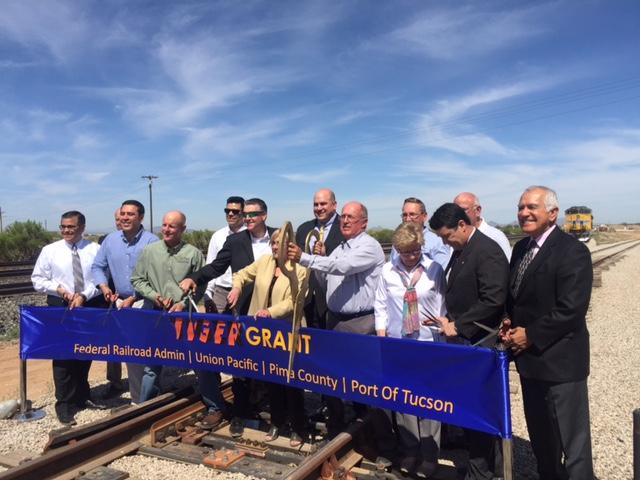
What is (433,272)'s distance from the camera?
405cm

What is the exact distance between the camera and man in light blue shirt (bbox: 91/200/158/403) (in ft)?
19.0

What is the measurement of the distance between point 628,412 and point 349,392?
140 inches

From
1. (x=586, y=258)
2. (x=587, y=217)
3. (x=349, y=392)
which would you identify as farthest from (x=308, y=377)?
(x=587, y=217)

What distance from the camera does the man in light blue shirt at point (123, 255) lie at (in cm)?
579

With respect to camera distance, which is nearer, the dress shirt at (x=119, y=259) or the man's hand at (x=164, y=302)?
the man's hand at (x=164, y=302)

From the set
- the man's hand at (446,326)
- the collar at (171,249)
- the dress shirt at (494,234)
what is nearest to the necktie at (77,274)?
the collar at (171,249)

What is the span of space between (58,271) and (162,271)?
151 cm

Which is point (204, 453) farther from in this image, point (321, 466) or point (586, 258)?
point (586, 258)

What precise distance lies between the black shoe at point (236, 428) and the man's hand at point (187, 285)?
1.42 m

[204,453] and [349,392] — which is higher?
[349,392]

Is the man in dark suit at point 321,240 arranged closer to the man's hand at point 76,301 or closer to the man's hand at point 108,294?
the man's hand at point 108,294

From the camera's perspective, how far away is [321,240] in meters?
5.25

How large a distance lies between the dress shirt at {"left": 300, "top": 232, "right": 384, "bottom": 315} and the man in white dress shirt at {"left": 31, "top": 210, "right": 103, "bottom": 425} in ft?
10.5

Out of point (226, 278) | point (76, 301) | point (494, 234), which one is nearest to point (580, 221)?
point (494, 234)
